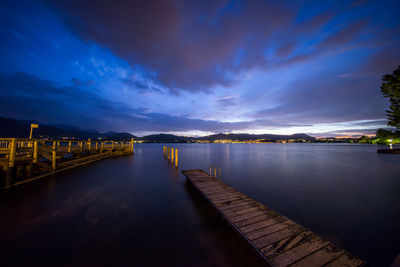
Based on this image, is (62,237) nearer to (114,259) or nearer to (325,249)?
(114,259)

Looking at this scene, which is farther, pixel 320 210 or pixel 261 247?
pixel 320 210

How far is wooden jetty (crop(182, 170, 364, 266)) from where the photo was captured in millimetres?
2867

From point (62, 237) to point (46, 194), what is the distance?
16.3 feet

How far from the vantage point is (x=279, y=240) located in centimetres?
344

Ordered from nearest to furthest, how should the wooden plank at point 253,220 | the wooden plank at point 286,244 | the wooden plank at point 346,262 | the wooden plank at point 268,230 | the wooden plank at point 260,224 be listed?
the wooden plank at point 346,262, the wooden plank at point 286,244, the wooden plank at point 268,230, the wooden plank at point 260,224, the wooden plank at point 253,220

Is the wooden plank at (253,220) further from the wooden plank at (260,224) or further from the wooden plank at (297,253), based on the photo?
the wooden plank at (297,253)

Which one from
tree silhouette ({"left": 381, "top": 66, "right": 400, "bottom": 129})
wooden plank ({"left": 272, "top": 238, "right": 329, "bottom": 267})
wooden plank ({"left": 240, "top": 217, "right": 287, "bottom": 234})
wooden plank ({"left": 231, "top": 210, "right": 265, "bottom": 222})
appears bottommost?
wooden plank ({"left": 231, "top": 210, "right": 265, "bottom": 222})

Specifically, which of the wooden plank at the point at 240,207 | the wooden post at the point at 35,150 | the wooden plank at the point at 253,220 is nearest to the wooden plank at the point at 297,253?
the wooden plank at the point at 253,220

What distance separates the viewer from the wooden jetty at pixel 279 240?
9.41ft

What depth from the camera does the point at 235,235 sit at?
462cm

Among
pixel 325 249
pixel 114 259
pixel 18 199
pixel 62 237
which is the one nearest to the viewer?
pixel 325 249

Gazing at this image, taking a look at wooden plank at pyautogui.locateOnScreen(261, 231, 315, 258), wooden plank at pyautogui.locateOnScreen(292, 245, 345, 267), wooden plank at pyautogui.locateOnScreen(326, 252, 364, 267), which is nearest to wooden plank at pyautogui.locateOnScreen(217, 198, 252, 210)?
wooden plank at pyautogui.locateOnScreen(261, 231, 315, 258)

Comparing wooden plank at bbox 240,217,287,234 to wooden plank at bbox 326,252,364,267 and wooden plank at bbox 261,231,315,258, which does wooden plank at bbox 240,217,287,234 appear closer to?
wooden plank at bbox 261,231,315,258

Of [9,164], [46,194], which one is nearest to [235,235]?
[46,194]
